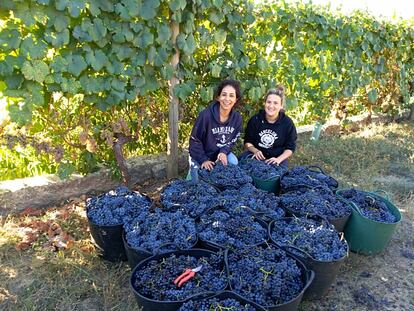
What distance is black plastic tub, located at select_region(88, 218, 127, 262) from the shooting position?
257 cm

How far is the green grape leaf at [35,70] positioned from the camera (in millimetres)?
2467

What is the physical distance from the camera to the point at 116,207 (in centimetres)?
272

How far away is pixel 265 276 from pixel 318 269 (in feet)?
1.51

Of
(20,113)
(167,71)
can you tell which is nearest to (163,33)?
(167,71)

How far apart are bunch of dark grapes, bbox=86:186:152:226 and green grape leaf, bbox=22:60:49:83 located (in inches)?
37.8

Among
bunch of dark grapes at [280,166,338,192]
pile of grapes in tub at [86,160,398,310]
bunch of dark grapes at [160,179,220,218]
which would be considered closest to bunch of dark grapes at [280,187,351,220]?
pile of grapes in tub at [86,160,398,310]

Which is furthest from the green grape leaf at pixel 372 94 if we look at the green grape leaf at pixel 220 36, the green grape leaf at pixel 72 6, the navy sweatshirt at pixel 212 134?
the green grape leaf at pixel 72 6

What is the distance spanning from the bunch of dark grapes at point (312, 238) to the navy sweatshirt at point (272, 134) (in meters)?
1.40

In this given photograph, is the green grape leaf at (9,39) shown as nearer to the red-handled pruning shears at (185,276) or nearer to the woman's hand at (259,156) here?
the red-handled pruning shears at (185,276)

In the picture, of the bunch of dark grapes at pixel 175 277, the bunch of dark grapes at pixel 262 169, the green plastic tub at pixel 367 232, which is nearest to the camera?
the bunch of dark grapes at pixel 175 277

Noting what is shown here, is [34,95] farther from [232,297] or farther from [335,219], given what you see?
[335,219]

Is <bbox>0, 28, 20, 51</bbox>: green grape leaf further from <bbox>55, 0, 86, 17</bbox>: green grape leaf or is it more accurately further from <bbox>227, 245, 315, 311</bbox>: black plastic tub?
<bbox>227, 245, 315, 311</bbox>: black plastic tub

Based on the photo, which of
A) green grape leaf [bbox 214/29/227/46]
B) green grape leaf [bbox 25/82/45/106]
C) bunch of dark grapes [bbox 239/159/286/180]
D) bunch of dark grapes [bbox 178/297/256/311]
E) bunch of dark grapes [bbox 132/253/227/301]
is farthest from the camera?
green grape leaf [bbox 214/29/227/46]

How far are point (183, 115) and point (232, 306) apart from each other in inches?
95.4
